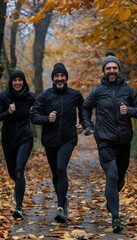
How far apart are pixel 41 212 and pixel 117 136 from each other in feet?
7.18

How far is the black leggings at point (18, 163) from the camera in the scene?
7691 mm

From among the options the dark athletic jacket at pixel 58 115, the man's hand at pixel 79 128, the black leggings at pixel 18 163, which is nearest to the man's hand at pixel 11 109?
the dark athletic jacket at pixel 58 115

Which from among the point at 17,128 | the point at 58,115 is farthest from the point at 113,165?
the point at 17,128

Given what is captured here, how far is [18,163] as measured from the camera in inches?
304

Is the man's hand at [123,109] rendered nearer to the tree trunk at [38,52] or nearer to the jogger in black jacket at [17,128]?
the jogger in black jacket at [17,128]

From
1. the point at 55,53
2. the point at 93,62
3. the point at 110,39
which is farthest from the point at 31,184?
the point at 55,53

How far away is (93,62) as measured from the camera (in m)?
26.7

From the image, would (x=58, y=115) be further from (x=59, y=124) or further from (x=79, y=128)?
(x=79, y=128)

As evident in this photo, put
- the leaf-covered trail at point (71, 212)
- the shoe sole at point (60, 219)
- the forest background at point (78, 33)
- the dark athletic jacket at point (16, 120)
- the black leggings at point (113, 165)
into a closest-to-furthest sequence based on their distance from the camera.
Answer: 1. the leaf-covered trail at point (71, 212)
2. the black leggings at point (113, 165)
3. the shoe sole at point (60, 219)
4. the dark athletic jacket at point (16, 120)
5. the forest background at point (78, 33)

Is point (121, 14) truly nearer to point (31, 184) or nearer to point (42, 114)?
point (42, 114)

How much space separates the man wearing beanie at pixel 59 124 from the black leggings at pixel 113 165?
72 centimetres

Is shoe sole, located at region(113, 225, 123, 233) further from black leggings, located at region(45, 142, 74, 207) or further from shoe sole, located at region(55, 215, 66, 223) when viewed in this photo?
black leggings, located at region(45, 142, 74, 207)

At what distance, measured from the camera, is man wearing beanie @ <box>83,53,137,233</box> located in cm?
673

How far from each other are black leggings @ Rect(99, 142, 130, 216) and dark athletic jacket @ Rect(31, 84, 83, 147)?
0.79m
